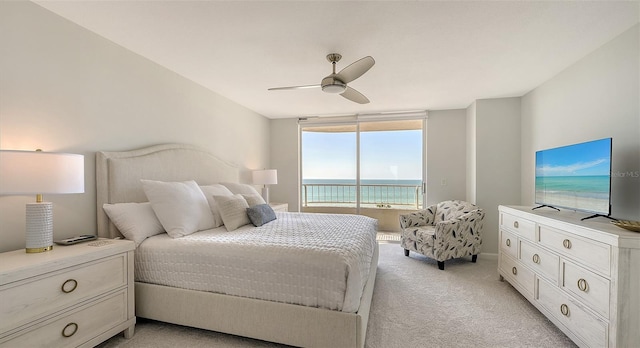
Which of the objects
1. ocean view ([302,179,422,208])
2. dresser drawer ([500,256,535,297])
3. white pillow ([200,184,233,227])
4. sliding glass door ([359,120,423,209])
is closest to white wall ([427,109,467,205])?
sliding glass door ([359,120,423,209])

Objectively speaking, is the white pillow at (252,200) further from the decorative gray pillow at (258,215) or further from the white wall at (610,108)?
the white wall at (610,108)

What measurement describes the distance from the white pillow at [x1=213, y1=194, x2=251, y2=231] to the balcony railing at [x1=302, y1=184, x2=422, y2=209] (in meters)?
3.14

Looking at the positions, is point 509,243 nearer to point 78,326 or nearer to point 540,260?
point 540,260

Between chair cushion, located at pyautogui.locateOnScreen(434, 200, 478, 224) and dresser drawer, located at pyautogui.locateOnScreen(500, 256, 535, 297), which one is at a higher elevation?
chair cushion, located at pyautogui.locateOnScreen(434, 200, 478, 224)

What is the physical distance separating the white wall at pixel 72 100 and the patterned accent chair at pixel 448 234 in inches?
130

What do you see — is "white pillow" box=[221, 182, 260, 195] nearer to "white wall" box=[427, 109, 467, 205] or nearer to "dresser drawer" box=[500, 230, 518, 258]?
"dresser drawer" box=[500, 230, 518, 258]

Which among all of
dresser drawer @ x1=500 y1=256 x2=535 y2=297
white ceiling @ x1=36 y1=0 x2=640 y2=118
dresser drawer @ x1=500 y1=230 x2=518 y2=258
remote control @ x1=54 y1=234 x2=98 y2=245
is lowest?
dresser drawer @ x1=500 y1=256 x2=535 y2=297

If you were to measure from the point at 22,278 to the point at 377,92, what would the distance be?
3634 mm

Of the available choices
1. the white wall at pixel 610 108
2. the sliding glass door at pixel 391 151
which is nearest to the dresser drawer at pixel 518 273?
the white wall at pixel 610 108

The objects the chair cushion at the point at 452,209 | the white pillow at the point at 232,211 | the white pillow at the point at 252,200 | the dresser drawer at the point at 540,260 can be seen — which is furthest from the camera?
the chair cushion at the point at 452,209

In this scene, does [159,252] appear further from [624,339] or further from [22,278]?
[624,339]

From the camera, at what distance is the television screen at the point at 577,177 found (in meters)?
1.96

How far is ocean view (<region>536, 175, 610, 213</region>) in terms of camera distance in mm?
1964

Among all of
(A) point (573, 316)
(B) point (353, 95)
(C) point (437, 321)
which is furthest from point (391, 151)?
(A) point (573, 316)
